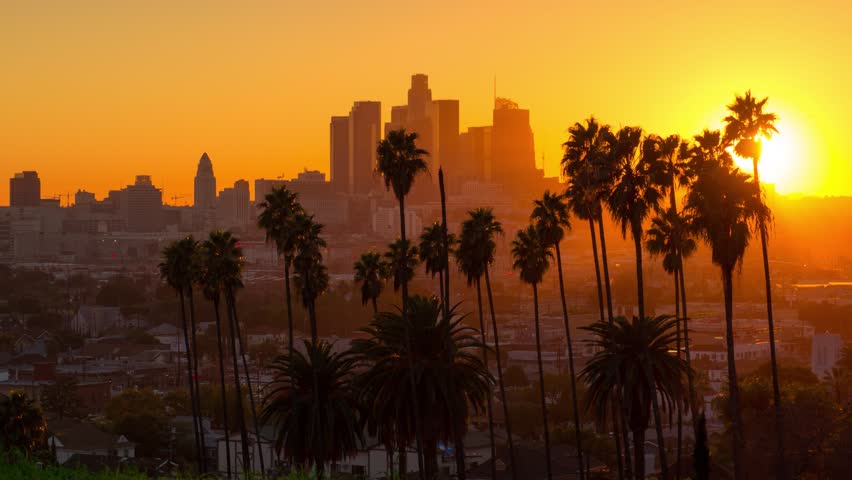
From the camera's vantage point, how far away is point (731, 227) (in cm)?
4291

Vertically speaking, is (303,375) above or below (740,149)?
below

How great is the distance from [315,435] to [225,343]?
124 m

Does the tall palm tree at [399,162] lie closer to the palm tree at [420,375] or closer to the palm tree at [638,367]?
the palm tree at [420,375]

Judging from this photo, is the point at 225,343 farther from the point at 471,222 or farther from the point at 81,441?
the point at 471,222

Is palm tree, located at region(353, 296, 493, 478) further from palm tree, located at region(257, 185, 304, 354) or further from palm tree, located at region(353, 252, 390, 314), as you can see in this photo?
palm tree, located at region(353, 252, 390, 314)

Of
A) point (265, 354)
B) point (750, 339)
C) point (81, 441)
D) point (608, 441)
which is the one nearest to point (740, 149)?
point (608, 441)

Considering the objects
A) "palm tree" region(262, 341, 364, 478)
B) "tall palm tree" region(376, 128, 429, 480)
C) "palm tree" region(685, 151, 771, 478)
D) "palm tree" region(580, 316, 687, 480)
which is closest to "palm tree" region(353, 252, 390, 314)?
"tall palm tree" region(376, 128, 429, 480)

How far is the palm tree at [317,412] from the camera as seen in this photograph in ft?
157

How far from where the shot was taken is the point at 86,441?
3137 inches

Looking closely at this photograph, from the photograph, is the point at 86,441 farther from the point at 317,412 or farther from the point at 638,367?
the point at 638,367

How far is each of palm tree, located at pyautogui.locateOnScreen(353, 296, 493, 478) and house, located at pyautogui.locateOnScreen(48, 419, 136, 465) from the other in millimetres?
33899

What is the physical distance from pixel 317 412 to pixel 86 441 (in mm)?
35688

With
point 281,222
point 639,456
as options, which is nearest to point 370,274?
point 281,222

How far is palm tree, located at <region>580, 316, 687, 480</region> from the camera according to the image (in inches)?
1690
